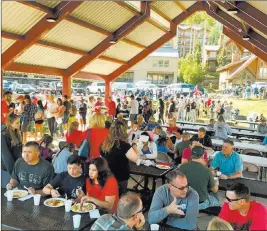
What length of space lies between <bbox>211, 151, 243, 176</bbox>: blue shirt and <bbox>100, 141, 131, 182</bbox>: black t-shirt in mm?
1440

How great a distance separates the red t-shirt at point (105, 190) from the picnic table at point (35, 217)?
335mm

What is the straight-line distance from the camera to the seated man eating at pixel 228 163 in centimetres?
442

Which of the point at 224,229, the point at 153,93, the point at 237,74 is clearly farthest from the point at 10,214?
the point at 237,74

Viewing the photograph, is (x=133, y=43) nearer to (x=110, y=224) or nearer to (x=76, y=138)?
(x=76, y=138)

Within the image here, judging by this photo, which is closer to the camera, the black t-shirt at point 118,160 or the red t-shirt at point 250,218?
the red t-shirt at point 250,218

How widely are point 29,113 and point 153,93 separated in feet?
56.4

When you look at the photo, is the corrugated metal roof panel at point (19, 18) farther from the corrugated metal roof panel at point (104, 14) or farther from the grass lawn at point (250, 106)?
the grass lawn at point (250, 106)

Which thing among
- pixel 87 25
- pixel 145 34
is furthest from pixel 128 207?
pixel 145 34

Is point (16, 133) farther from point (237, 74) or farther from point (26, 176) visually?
point (237, 74)

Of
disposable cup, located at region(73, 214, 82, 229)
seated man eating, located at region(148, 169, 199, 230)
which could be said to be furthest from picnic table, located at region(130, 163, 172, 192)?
disposable cup, located at region(73, 214, 82, 229)

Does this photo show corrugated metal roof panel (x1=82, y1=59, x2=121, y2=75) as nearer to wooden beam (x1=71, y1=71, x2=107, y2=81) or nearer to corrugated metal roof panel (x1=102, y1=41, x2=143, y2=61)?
wooden beam (x1=71, y1=71, x2=107, y2=81)

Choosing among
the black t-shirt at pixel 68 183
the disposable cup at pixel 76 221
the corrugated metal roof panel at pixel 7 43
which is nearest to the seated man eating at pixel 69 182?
the black t-shirt at pixel 68 183

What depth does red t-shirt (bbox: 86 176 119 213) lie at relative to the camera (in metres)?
3.19

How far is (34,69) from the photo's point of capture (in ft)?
36.1
